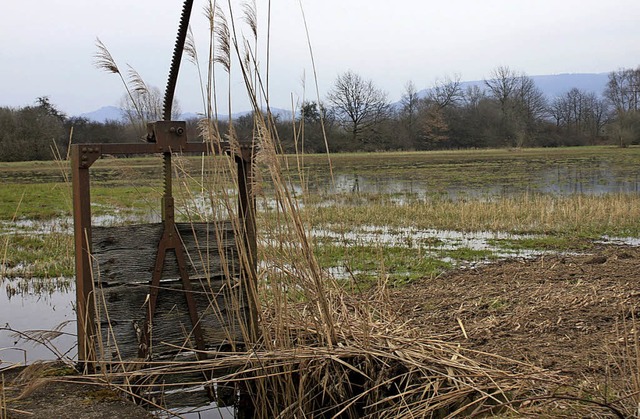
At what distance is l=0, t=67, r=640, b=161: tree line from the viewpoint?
→ 141 ft

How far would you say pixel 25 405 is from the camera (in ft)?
11.0

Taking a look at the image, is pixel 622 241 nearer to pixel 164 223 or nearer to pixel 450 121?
pixel 164 223

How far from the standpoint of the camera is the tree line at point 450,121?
141 ft

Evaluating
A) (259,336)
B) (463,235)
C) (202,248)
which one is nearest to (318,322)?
(259,336)

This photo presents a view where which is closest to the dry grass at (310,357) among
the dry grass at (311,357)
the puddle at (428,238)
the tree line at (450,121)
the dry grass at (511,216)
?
the dry grass at (311,357)

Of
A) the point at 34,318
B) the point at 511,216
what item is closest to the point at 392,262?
the point at 34,318

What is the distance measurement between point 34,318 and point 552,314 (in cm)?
506

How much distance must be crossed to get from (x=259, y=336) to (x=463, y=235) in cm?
867

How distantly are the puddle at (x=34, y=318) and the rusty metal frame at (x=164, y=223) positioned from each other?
1.98 meters

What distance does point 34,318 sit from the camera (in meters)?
6.96

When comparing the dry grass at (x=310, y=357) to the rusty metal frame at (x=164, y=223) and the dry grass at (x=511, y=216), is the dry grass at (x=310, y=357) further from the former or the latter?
the dry grass at (x=511, y=216)

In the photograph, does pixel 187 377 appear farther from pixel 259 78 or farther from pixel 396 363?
pixel 259 78

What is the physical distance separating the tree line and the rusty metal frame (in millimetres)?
33386

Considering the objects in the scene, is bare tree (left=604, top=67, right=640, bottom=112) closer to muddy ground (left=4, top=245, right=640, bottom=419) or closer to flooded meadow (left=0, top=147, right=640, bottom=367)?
flooded meadow (left=0, top=147, right=640, bottom=367)
